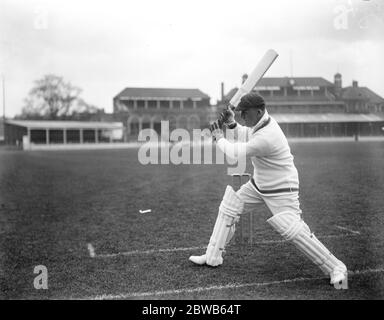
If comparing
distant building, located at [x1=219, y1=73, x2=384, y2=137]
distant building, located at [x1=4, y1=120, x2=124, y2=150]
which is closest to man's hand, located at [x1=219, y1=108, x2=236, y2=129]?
distant building, located at [x1=4, y1=120, x2=124, y2=150]

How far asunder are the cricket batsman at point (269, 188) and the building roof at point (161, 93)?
68.3m

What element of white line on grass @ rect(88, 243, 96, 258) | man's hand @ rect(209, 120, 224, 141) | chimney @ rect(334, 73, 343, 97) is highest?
chimney @ rect(334, 73, 343, 97)

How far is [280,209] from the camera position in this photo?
4.46 metres

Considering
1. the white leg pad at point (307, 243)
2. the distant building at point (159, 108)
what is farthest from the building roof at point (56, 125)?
the white leg pad at point (307, 243)

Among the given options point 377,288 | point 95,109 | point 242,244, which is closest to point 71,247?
point 242,244

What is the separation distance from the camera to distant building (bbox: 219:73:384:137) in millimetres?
61719

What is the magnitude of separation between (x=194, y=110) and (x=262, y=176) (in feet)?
215

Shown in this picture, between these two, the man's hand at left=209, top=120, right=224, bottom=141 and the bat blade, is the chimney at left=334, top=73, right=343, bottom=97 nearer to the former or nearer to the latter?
the bat blade

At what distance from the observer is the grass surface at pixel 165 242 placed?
4359 mm

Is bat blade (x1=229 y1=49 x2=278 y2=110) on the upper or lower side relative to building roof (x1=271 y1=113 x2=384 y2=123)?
lower

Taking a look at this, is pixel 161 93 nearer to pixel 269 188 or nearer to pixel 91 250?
pixel 91 250

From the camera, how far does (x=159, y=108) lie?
233 ft

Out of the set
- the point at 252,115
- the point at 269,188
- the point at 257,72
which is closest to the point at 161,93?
the point at 257,72
